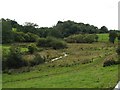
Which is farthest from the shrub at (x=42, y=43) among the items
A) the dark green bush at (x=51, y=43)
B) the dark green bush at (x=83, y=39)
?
the dark green bush at (x=83, y=39)

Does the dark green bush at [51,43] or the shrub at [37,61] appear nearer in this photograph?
the shrub at [37,61]

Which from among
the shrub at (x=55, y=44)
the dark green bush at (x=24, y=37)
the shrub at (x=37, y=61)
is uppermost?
the dark green bush at (x=24, y=37)

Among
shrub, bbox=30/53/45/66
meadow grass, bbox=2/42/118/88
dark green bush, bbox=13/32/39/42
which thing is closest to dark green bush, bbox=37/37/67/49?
dark green bush, bbox=13/32/39/42

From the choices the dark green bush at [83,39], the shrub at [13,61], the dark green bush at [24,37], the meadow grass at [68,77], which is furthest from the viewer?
the dark green bush at [83,39]

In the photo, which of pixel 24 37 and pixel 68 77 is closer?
pixel 68 77

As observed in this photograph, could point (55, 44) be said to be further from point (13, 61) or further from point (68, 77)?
point (68, 77)

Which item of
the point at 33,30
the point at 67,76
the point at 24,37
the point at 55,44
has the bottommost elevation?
the point at 67,76

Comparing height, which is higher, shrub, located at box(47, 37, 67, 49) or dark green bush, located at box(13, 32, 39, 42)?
dark green bush, located at box(13, 32, 39, 42)

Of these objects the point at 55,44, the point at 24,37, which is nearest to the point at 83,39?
the point at 55,44

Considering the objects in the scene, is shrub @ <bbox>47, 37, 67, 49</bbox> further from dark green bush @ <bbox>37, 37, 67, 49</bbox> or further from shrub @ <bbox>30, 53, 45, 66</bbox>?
shrub @ <bbox>30, 53, 45, 66</bbox>

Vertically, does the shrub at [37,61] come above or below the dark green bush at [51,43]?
below

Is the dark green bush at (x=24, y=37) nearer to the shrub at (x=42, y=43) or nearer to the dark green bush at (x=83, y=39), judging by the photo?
the shrub at (x=42, y=43)

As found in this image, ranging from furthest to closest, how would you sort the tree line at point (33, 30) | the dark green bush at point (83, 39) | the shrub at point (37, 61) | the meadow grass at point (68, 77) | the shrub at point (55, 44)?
the dark green bush at point (83, 39) < the tree line at point (33, 30) < the shrub at point (55, 44) < the shrub at point (37, 61) < the meadow grass at point (68, 77)

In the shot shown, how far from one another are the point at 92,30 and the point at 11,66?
3880 inches
